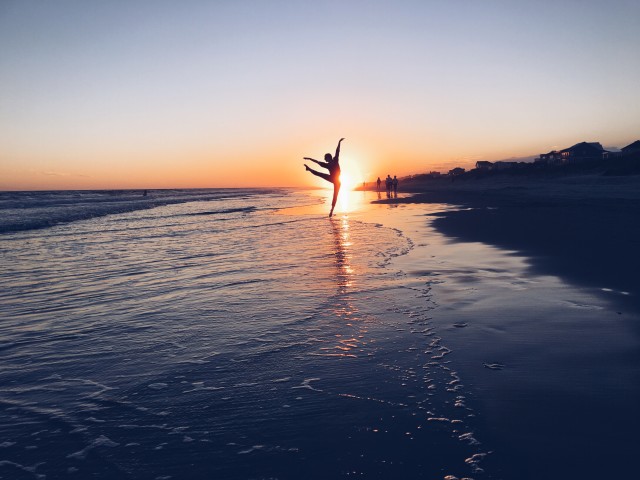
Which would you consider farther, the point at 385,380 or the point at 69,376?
the point at 69,376

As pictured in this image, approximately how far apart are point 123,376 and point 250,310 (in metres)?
2.34

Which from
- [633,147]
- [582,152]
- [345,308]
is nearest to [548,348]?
[345,308]

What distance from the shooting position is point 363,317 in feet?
19.1

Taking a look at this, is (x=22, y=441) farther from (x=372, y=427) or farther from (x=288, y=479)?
(x=372, y=427)

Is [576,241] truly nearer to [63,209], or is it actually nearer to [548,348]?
[548,348]

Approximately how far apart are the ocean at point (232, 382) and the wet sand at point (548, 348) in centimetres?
25

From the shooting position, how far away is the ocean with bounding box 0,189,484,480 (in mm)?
2811

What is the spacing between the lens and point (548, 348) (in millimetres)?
4535

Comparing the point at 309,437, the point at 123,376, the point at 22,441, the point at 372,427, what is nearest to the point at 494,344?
the point at 372,427

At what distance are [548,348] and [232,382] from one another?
3.23 metres

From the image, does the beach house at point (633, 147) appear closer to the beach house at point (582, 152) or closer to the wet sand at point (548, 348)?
the beach house at point (582, 152)

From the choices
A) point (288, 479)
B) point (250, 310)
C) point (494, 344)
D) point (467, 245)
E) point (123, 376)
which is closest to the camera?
point (288, 479)

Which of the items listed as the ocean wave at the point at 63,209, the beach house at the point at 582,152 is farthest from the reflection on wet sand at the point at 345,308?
the beach house at the point at 582,152

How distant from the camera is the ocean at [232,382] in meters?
2.81
